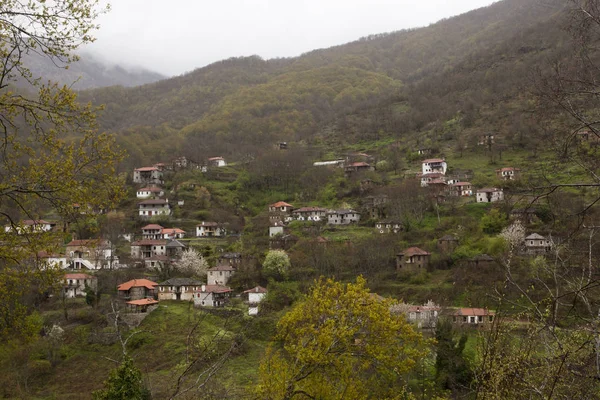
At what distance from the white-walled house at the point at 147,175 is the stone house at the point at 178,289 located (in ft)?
117

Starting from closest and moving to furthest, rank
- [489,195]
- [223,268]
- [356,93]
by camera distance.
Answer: [223,268], [489,195], [356,93]

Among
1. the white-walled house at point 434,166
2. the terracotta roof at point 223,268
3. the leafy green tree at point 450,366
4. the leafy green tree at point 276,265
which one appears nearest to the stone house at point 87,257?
the terracotta roof at point 223,268

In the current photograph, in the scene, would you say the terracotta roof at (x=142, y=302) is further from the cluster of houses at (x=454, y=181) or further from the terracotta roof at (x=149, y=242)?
the cluster of houses at (x=454, y=181)

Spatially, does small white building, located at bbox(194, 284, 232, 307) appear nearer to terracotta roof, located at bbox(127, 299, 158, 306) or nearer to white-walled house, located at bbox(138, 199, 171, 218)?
terracotta roof, located at bbox(127, 299, 158, 306)

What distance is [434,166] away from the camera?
2530 inches

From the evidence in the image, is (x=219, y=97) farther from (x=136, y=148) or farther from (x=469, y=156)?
(x=469, y=156)

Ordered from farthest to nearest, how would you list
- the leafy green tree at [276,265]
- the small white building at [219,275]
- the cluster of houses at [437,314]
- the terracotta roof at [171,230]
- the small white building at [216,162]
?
the small white building at [216,162], the terracotta roof at [171,230], the small white building at [219,275], the leafy green tree at [276,265], the cluster of houses at [437,314]

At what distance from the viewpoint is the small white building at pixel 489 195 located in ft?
166

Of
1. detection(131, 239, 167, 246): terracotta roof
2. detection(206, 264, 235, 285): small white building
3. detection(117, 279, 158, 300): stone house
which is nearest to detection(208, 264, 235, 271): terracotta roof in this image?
detection(206, 264, 235, 285): small white building

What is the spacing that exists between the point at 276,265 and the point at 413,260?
12.2 meters

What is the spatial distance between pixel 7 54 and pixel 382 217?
4862 cm

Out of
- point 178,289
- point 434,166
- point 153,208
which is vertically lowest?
point 178,289

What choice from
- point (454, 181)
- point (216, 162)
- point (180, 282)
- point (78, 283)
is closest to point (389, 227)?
point (454, 181)

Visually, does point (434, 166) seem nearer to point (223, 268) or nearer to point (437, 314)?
point (223, 268)
